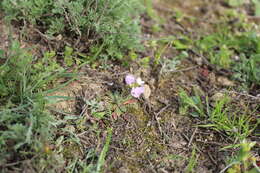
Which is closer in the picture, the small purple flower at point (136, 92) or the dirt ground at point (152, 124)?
the dirt ground at point (152, 124)

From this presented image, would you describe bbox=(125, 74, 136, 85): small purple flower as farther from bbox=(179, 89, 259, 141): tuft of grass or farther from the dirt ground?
bbox=(179, 89, 259, 141): tuft of grass

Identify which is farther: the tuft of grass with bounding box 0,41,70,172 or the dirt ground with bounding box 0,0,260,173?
the dirt ground with bounding box 0,0,260,173

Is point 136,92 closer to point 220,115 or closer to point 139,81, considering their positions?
point 139,81

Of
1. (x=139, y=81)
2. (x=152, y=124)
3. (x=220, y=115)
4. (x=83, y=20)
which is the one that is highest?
(x=83, y=20)

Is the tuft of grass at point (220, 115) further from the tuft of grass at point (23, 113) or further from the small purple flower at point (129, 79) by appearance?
the tuft of grass at point (23, 113)

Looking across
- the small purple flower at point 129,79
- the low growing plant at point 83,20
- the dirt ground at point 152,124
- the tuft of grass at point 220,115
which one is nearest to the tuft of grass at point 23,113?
the dirt ground at point 152,124

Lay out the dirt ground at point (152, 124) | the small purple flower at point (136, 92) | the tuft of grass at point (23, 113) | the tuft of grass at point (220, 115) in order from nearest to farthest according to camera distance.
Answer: the tuft of grass at point (23, 113) < the dirt ground at point (152, 124) < the tuft of grass at point (220, 115) < the small purple flower at point (136, 92)

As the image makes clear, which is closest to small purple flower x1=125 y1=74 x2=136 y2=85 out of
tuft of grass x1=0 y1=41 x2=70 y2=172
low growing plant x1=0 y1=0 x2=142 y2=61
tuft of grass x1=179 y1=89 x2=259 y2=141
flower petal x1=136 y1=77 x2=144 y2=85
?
flower petal x1=136 y1=77 x2=144 y2=85

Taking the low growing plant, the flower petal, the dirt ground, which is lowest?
the dirt ground

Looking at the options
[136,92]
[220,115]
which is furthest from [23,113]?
[220,115]

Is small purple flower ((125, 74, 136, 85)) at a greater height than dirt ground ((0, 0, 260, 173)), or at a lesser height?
greater

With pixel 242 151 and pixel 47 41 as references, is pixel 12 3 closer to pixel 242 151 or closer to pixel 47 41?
pixel 47 41

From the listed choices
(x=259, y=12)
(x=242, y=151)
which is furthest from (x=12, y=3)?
(x=259, y=12)
